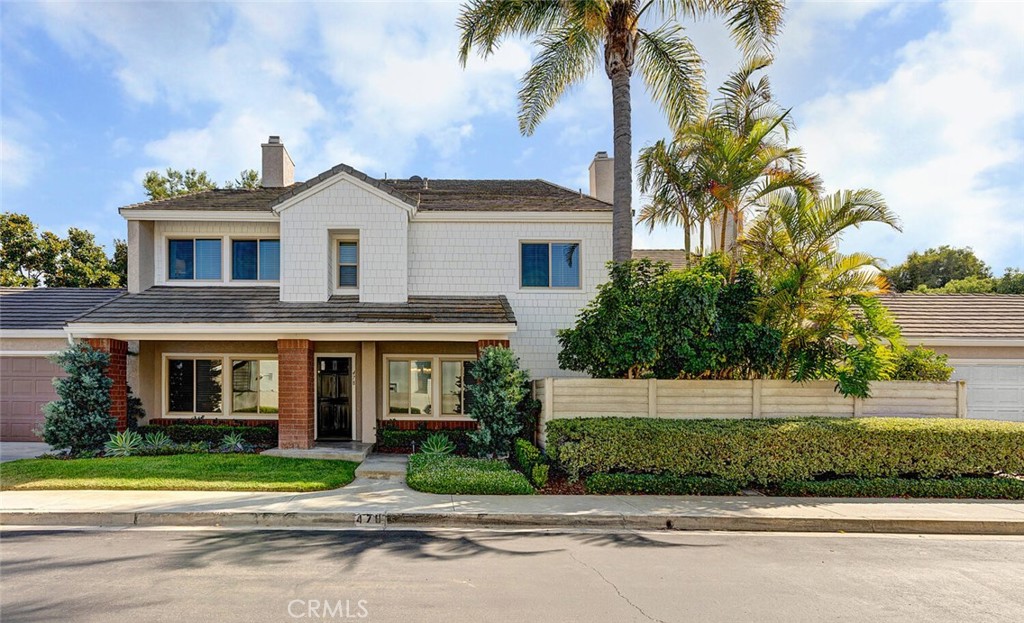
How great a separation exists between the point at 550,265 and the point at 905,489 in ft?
29.0

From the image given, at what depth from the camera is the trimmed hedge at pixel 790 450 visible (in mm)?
10195

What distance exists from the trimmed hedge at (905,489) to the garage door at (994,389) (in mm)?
5878

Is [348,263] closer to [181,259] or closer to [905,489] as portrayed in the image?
[181,259]

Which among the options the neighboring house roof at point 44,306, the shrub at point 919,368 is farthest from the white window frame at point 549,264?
the neighboring house roof at point 44,306

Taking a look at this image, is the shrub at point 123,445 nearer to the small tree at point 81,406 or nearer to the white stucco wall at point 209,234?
the small tree at point 81,406

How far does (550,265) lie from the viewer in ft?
49.9

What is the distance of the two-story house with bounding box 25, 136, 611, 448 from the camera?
14312 mm

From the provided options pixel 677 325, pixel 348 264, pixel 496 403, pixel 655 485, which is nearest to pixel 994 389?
pixel 677 325

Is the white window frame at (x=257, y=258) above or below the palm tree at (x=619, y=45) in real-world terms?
below

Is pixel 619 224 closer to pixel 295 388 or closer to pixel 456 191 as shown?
Answer: pixel 456 191

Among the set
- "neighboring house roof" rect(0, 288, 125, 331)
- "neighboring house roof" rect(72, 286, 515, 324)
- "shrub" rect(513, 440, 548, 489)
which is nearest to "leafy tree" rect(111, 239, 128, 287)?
"neighboring house roof" rect(0, 288, 125, 331)

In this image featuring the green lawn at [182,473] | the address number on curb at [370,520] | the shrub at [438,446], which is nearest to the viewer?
the address number on curb at [370,520]

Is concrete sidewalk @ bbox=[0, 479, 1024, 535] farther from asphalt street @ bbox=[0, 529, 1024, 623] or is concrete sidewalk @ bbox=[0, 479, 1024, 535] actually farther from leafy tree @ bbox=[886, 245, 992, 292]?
leafy tree @ bbox=[886, 245, 992, 292]

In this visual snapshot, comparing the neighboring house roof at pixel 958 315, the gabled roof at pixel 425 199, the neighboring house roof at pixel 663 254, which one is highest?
the gabled roof at pixel 425 199
